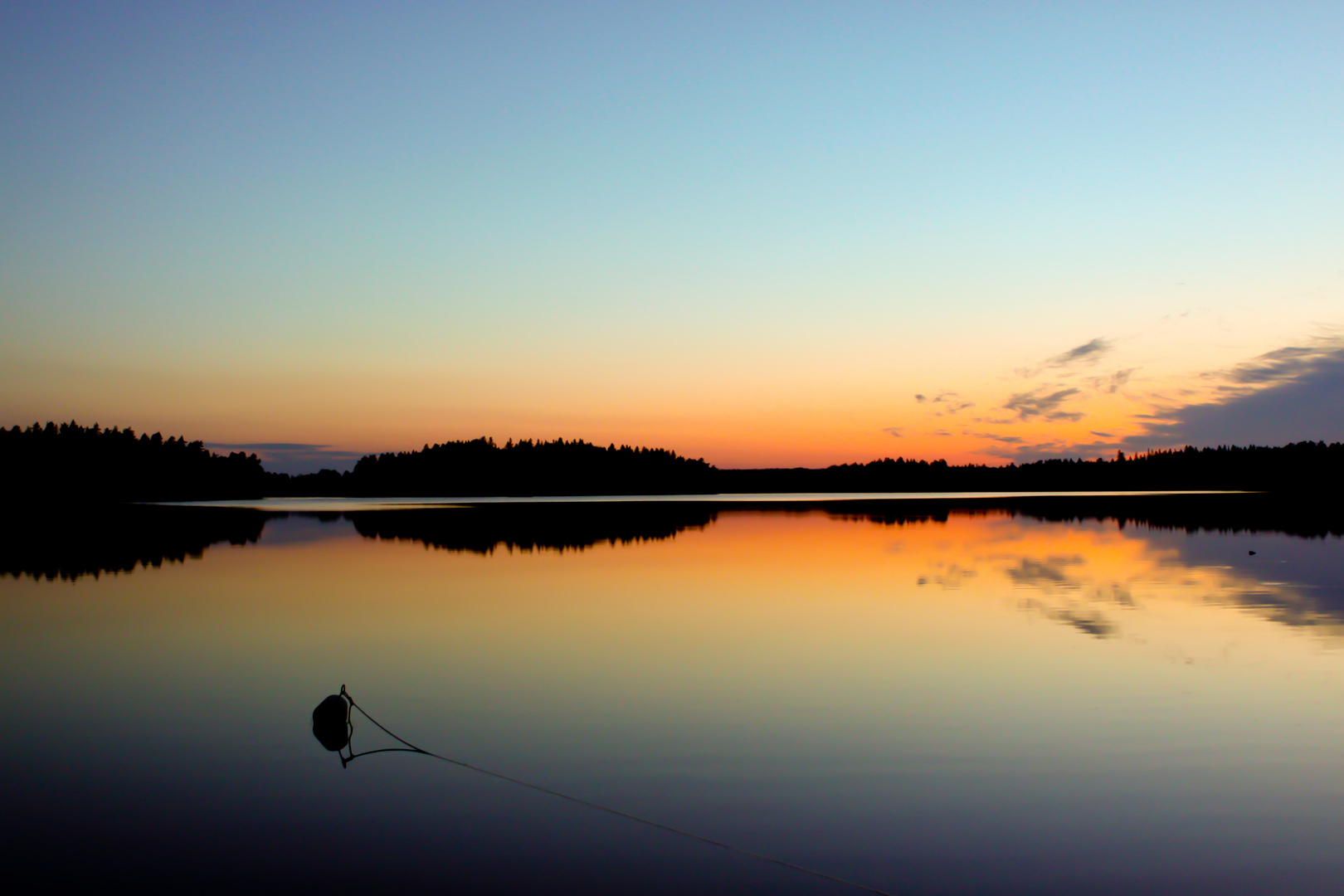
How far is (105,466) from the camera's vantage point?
12975 centimetres

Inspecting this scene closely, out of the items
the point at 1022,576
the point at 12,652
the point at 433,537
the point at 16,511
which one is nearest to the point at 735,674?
the point at 12,652

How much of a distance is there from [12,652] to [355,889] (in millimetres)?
15380

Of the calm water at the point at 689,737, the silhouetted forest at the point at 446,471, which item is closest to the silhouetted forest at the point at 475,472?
the silhouetted forest at the point at 446,471

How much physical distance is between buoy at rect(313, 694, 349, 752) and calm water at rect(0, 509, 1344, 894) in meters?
0.28

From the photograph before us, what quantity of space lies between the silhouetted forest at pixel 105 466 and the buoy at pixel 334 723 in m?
139

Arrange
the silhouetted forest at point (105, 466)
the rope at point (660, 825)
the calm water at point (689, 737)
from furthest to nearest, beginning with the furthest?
the silhouetted forest at point (105, 466) → the calm water at point (689, 737) → the rope at point (660, 825)

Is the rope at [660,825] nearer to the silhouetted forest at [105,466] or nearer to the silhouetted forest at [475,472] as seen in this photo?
the silhouetted forest at [105,466]

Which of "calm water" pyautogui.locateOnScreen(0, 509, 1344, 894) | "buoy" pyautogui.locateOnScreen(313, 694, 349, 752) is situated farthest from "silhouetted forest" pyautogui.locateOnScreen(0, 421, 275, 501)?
"buoy" pyautogui.locateOnScreen(313, 694, 349, 752)

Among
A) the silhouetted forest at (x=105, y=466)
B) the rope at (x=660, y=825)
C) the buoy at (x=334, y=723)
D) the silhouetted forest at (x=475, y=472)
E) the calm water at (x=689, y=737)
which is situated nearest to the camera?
the rope at (x=660, y=825)

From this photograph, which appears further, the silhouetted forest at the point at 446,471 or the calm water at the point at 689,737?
the silhouetted forest at the point at 446,471

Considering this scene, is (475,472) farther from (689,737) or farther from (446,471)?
(689,737)

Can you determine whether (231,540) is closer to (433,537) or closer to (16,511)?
(433,537)

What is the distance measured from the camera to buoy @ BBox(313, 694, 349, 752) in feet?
38.9

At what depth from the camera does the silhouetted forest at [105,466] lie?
12138 cm
